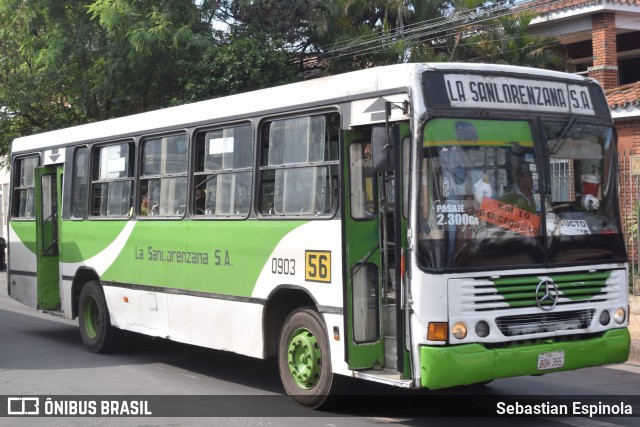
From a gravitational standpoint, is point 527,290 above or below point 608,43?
below

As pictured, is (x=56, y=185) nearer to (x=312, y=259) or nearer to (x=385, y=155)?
(x=312, y=259)

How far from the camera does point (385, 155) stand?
7305 mm

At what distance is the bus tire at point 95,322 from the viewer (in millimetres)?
12141

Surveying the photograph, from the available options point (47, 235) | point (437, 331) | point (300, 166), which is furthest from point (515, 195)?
point (47, 235)

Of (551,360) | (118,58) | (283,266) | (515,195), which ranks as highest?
(118,58)

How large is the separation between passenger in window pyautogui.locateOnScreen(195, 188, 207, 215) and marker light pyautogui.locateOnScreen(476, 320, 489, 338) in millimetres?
3999

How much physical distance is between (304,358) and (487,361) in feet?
6.78

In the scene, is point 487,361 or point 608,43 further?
point 608,43

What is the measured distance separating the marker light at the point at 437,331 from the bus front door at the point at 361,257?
2.58 ft

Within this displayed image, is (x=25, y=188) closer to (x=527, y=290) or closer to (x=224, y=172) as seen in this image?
(x=224, y=172)

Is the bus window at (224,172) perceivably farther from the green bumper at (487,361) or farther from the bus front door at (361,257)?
the green bumper at (487,361)

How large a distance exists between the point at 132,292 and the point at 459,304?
18.3 ft

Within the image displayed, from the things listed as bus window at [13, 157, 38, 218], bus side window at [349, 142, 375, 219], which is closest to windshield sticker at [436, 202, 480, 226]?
bus side window at [349, 142, 375, 219]

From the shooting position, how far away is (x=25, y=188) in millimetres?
14305
